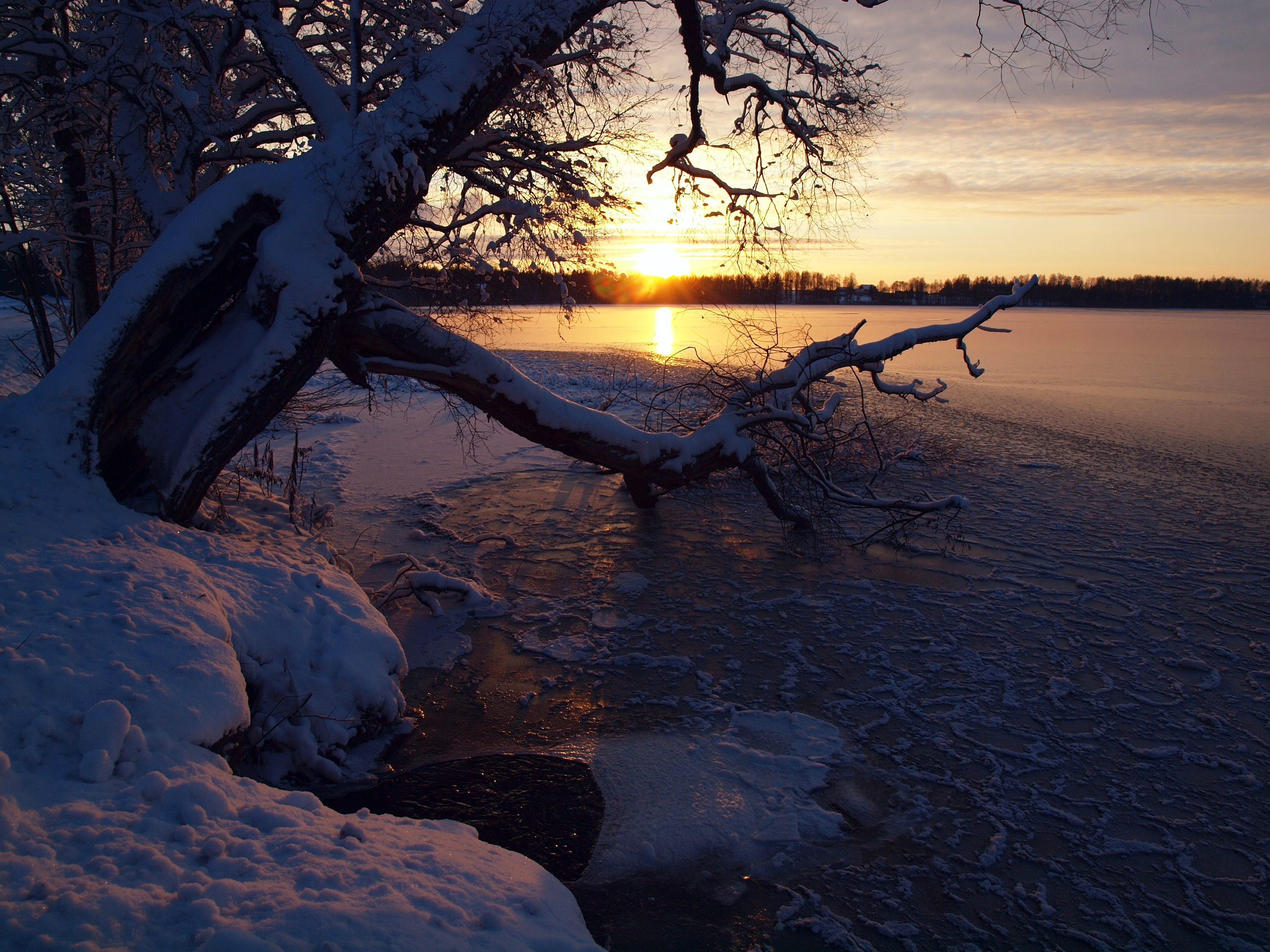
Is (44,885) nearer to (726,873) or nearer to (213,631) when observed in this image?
(213,631)

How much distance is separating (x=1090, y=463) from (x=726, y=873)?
10346 millimetres

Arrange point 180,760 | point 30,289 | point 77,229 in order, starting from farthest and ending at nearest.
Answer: point 77,229, point 30,289, point 180,760

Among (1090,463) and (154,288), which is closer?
(154,288)

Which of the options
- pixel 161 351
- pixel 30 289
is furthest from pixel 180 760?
pixel 30 289

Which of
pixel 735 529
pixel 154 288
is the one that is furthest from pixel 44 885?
pixel 735 529

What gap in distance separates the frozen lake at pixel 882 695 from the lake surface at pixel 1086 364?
2270 mm

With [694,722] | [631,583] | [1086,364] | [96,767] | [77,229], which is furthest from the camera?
[1086,364]

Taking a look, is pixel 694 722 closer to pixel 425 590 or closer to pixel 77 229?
pixel 425 590

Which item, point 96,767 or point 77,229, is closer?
point 96,767

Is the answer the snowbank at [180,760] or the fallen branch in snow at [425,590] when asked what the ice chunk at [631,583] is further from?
the snowbank at [180,760]

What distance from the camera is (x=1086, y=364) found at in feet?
75.9

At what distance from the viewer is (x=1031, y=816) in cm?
394

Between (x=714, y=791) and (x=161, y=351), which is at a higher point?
(x=161, y=351)

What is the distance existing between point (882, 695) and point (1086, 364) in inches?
886
